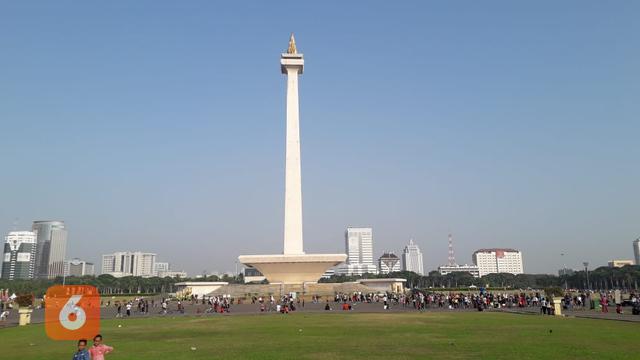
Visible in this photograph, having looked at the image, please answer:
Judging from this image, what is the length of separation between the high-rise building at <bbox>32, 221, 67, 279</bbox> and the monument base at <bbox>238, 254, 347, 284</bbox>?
13528 centimetres

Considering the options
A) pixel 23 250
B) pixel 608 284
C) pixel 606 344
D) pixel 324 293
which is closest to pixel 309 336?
pixel 606 344

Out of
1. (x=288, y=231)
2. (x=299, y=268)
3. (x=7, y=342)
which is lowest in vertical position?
(x=7, y=342)

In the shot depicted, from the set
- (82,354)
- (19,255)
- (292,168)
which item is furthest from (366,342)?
(19,255)

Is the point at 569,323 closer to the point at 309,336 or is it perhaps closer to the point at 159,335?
the point at 309,336

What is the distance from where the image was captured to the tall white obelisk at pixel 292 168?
48.3 metres

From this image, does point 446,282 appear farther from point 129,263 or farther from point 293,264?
point 129,263

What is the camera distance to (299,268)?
47406mm

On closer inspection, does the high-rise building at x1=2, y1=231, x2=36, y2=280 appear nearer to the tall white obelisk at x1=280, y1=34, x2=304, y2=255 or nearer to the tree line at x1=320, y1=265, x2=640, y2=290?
the tree line at x1=320, y1=265, x2=640, y2=290

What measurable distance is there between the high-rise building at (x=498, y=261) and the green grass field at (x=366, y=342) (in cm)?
16175

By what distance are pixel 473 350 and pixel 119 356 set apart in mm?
7947

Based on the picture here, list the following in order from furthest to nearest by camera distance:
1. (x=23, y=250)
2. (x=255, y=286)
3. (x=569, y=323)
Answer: (x=23, y=250) → (x=255, y=286) → (x=569, y=323)

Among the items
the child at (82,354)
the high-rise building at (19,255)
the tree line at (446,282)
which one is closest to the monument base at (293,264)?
the tree line at (446,282)

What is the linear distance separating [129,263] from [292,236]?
155 meters

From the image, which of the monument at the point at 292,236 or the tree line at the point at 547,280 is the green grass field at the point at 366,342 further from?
the tree line at the point at 547,280
